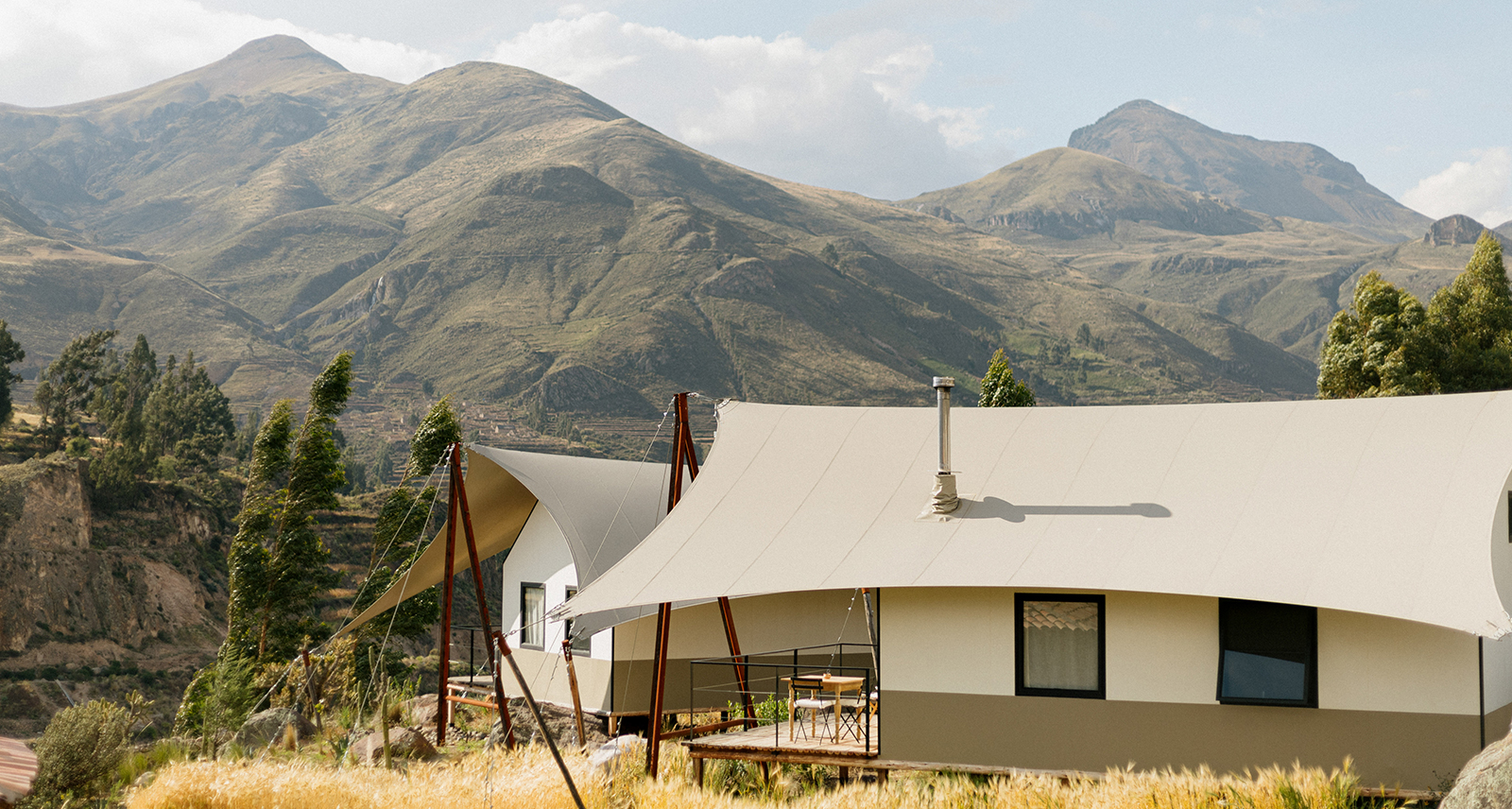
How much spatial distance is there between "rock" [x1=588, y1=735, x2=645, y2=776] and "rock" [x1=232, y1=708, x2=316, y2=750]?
724cm

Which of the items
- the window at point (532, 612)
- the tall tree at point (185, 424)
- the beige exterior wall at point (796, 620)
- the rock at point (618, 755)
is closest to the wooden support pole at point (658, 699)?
the rock at point (618, 755)

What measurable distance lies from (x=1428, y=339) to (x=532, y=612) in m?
24.4

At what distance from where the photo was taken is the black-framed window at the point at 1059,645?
11.1 metres

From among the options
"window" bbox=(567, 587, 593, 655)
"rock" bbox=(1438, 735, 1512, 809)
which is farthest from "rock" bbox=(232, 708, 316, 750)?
"rock" bbox=(1438, 735, 1512, 809)

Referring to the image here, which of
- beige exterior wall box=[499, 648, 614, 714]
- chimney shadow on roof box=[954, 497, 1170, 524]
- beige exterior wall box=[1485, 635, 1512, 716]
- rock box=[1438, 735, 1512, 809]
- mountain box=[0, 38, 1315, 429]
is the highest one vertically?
mountain box=[0, 38, 1315, 429]

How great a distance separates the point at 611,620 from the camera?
17.1m

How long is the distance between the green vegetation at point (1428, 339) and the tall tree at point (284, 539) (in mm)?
25955

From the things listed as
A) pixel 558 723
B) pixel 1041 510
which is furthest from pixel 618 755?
pixel 558 723

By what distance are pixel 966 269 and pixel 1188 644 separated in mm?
193148

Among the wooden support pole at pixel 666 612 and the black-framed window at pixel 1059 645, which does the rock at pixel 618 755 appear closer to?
the wooden support pole at pixel 666 612

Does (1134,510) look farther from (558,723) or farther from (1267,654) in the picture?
(558,723)

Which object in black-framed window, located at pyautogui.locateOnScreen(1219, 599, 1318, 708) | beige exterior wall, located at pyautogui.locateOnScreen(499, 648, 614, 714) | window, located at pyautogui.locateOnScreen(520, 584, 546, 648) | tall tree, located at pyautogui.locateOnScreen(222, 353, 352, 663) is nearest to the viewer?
black-framed window, located at pyautogui.locateOnScreen(1219, 599, 1318, 708)

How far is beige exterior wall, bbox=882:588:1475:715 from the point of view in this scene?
10070 mm

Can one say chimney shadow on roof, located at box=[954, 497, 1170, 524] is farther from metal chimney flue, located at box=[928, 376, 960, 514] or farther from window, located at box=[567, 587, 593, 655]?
window, located at box=[567, 587, 593, 655]
